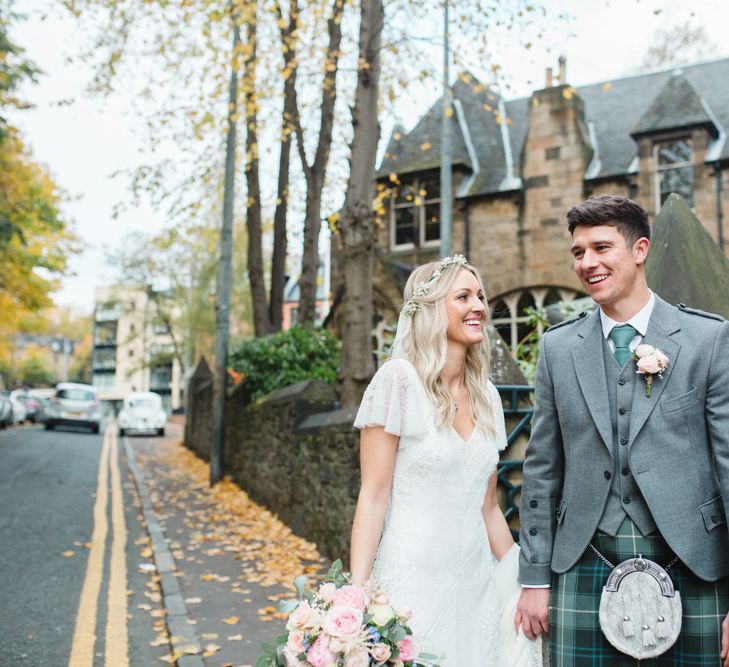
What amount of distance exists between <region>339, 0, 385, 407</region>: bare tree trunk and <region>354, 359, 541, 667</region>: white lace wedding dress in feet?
20.8

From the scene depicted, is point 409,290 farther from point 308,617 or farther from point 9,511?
point 9,511

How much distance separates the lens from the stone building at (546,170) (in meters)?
19.1

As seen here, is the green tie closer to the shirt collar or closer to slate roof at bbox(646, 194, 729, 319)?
the shirt collar

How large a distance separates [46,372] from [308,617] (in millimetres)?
98068

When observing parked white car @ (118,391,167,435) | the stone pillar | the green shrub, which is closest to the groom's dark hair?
the green shrub

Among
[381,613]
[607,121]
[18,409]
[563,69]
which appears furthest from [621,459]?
[18,409]

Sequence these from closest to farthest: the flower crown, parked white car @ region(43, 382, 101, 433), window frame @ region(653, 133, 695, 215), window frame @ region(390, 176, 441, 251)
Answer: the flower crown < window frame @ region(653, 133, 695, 215) < window frame @ region(390, 176, 441, 251) < parked white car @ region(43, 382, 101, 433)

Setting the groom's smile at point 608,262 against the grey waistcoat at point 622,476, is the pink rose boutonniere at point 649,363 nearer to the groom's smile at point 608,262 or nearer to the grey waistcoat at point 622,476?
the grey waistcoat at point 622,476

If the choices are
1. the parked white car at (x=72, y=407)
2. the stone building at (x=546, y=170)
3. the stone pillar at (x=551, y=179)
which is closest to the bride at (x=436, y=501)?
the stone building at (x=546, y=170)

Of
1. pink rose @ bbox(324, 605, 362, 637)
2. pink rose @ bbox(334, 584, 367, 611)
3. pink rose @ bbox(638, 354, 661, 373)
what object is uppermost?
pink rose @ bbox(638, 354, 661, 373)

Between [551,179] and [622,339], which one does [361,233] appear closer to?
[622,339]

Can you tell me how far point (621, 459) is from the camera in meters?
2.63

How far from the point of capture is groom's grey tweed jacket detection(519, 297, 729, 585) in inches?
99.3

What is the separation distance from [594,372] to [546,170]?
18.9 meters
